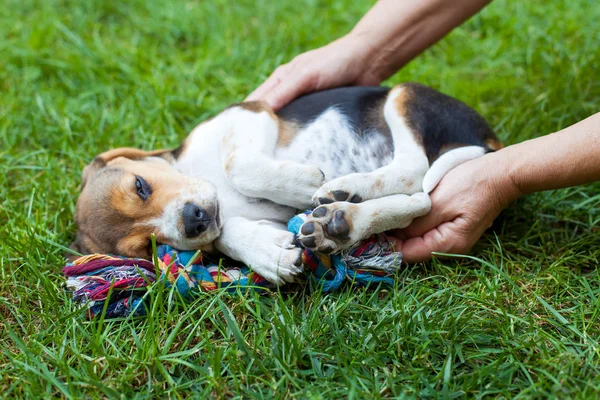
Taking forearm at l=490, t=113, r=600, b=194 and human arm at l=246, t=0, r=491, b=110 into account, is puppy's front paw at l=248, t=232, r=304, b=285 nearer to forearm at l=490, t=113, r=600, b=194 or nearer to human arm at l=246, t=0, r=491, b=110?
forearm at l=490, t=113, r=600, b=194

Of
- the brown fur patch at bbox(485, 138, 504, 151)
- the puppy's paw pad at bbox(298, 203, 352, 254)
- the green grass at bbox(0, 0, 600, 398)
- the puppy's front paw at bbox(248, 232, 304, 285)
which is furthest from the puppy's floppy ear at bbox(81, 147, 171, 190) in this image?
the brown fur patch at bbox(485, 138, 504, 151)

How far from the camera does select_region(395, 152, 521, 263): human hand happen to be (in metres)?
3.21

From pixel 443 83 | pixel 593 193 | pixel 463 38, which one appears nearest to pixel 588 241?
pixel 593 193

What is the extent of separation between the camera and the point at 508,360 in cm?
258

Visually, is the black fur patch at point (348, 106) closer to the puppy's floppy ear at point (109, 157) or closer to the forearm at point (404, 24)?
the forearm at point (404, 24)

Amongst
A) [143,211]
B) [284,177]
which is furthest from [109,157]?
[284,177]

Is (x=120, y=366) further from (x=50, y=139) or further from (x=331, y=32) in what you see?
(x=331, y=32)

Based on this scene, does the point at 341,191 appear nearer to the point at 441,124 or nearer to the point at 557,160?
the point at 441,124

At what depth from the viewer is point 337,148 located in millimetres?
3594

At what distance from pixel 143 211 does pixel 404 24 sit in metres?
2.20

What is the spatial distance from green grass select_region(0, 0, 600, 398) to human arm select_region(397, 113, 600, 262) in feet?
0.54

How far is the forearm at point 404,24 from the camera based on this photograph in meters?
4.26

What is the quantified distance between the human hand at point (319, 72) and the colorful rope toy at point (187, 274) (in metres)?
1.14

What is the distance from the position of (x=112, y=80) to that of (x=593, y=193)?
382cm
